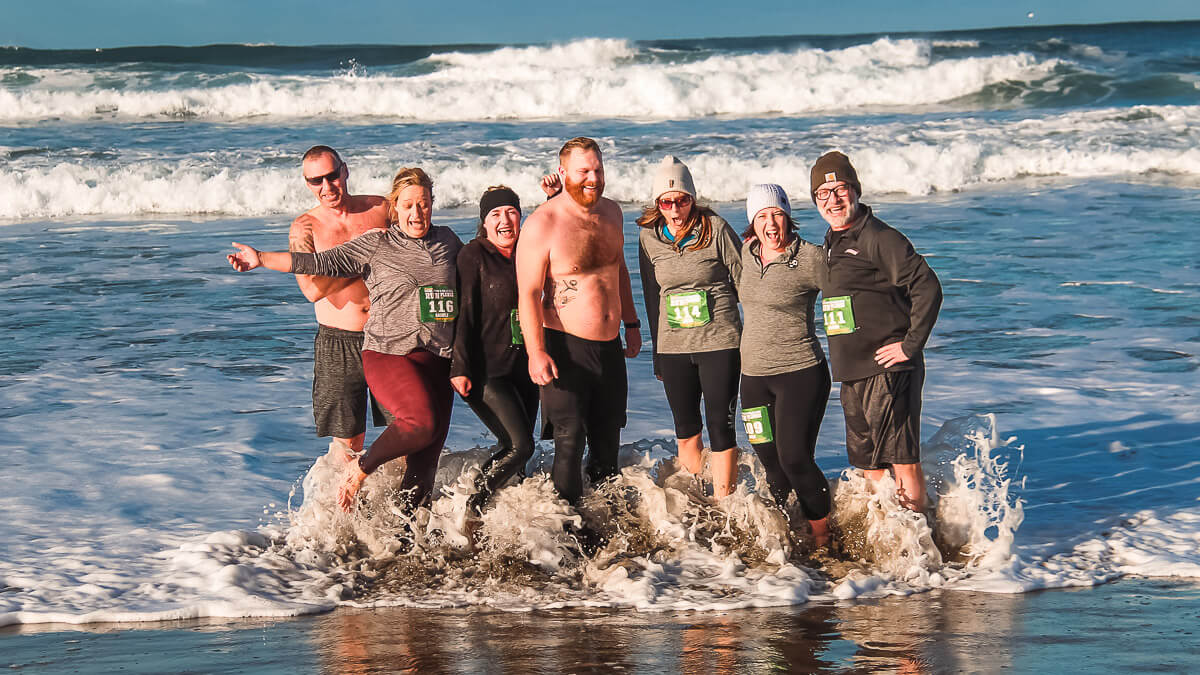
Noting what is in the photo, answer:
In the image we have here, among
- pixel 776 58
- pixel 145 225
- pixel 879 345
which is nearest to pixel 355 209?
pixel 879 345

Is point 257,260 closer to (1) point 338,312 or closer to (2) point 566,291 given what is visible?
(1) point 338,312

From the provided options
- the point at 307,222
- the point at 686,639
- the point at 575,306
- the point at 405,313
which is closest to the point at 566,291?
the point at 575,306

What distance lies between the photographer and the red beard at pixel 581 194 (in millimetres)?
6062

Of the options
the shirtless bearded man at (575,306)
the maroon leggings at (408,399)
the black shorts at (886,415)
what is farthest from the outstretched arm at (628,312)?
the black shorts at (886,415)

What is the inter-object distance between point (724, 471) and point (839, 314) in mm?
1024

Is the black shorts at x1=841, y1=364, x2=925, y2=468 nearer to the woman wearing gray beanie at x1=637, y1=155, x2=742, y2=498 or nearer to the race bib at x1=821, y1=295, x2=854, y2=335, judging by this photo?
the race bib at x1=821, y1=295, x2=854, y2=335

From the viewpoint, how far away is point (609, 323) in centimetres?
623

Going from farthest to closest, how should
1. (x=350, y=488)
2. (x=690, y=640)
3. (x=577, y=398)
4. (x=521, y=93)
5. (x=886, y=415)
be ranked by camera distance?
(x=521, y=93) < (x=350, y=488) < (x=577, y=398) < (x=886, y=415) < (x=690, y=640)

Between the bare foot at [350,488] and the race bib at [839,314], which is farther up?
the race bib at [839,314]

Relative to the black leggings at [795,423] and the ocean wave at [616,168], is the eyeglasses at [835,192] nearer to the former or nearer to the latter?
the black leggings at [795,423]

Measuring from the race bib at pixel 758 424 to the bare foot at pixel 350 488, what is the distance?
190cm

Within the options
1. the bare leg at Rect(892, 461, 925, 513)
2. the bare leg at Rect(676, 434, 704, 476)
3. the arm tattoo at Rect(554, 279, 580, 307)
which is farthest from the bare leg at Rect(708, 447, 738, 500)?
the arm tattoo at Rect(554, 279, 580, 307)

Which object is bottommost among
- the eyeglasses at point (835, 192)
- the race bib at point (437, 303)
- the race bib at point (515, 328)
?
the race bib at point (515, 328)

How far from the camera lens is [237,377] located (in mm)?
10094
